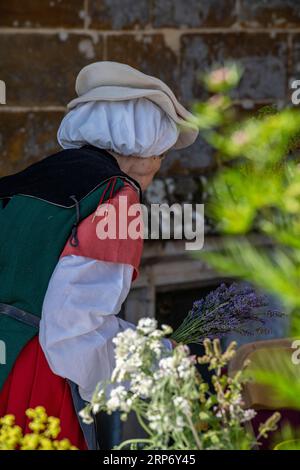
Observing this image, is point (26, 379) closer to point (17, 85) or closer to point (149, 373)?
point (149, 373)

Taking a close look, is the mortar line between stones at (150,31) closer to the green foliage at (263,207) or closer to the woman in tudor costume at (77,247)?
the woman in tudor costume at (77,247)

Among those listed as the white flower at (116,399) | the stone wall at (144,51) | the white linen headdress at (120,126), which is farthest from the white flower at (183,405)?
the stone wall at (144,51)

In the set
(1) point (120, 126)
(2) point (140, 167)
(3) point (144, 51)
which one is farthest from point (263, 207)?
(3) point (144, 51)

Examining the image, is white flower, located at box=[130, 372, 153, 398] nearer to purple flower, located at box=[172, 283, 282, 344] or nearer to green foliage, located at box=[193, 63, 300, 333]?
green foliage, located at box=[193, 63, 300, 333]

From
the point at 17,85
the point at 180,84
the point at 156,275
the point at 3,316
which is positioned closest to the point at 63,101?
the point at 17,85

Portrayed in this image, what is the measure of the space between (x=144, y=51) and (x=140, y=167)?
130 cm

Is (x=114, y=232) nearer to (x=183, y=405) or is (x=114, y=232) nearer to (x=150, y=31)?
(x=183, y=405)

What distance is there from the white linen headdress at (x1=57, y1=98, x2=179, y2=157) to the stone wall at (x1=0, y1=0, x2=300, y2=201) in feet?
3.63

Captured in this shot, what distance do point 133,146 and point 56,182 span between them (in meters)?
0.24

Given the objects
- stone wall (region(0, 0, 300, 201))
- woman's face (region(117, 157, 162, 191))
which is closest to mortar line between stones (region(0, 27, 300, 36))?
stone wall (region(0, 0, 300, 201))

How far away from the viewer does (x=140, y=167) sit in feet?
9.14

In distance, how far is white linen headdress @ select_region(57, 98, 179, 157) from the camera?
262 cm

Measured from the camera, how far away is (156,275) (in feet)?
13.8
